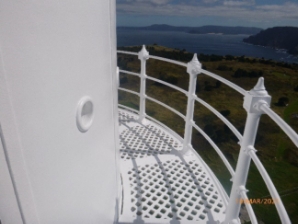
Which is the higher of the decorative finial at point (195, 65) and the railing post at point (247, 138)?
the decorative finial at point (195, 65)

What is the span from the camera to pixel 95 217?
32.7 inches

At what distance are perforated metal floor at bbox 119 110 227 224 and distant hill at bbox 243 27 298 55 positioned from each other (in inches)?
450

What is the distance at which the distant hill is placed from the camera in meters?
10.9

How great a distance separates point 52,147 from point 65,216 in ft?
0.73

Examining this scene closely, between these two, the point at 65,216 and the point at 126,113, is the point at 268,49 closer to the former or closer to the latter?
the point at 126,113

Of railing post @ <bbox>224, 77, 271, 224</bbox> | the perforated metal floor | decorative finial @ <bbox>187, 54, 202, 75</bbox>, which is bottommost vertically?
the perforated metal floor

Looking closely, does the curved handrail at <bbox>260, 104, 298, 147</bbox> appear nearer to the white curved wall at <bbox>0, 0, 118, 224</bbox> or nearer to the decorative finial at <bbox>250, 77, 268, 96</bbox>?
the decorative finial at <bbox>250, 77, 268, 96</bbox>

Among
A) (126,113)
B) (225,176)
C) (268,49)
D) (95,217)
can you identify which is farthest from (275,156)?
(95,217)

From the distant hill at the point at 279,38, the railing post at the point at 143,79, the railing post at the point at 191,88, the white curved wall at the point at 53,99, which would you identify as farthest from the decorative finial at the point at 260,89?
the distant hill at the point at 279,38

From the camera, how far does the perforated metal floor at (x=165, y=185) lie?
1238mm

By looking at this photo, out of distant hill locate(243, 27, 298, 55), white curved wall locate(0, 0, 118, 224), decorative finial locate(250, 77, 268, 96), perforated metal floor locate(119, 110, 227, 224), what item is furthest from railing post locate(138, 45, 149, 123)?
distant hill locate(243, 27, 298, 55)

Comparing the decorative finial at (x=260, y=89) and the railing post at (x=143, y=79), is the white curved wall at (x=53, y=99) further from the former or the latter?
the railing post at (x=143, y=79)

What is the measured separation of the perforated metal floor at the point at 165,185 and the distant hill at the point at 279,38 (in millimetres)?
11439

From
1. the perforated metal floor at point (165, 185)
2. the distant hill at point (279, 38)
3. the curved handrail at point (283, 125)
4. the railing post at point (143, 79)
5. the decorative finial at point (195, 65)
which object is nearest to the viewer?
the curved handrail at point (283, 125)
